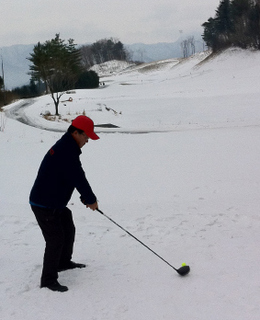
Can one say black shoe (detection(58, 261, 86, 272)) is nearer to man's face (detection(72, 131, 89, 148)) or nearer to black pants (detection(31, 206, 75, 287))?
black pants (detection(31, 206, 75, 287))

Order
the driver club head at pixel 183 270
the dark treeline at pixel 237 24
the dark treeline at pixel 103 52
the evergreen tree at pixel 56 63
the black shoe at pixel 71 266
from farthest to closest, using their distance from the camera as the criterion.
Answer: the dark treeline at pixel 103 52
the dark treeline at pixel 237 24
the evergreen tree at pixel 56 63
the black shoe at pixel 71 266
the driver club head at pixel 183 270

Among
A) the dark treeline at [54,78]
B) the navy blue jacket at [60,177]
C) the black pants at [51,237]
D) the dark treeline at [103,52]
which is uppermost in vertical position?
the dark treeline at [103,52]

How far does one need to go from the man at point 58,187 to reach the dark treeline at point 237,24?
48.9m

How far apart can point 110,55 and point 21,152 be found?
328 feet

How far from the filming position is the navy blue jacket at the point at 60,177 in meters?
3.46

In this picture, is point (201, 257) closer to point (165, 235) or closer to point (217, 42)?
point (165, 235)

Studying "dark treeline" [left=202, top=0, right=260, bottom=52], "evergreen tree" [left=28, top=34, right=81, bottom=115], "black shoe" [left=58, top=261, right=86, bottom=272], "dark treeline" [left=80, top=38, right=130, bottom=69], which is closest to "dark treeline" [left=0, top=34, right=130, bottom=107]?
"evergreen tree" [left=28, top=34, right=81, bottom=115]

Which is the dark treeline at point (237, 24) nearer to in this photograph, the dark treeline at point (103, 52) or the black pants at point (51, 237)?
the dark treeline at point (103, 52)

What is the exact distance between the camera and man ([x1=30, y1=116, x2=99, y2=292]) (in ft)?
11.4

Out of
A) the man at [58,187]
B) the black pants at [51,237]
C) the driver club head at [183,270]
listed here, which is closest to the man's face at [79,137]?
the man at [58,187]

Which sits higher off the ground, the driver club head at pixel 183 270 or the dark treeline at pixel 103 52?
the dark treeline at pixel 103 52

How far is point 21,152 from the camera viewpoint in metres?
10.3

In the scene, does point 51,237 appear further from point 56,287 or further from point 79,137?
point 79,137

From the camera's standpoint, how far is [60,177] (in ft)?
11.6
